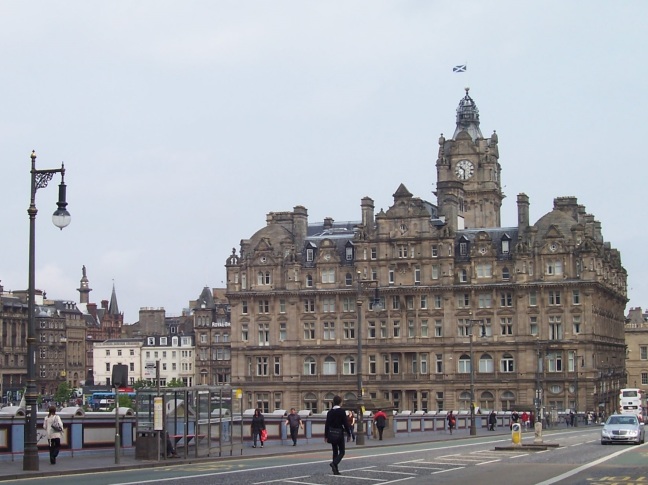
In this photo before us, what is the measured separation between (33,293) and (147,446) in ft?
25.1

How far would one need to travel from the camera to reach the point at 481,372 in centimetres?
12450

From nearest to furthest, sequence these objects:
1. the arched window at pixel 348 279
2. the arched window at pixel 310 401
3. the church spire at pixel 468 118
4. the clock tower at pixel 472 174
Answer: the arched window at pixel 348 279 < the arched window at pixel 310 401 < the clock tower at pixel 472 174 < the church spire at pixel 468 118

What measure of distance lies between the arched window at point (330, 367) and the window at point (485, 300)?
16280mm

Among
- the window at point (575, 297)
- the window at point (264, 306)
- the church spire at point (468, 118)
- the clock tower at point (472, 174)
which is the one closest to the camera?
the window at point (575, 297)

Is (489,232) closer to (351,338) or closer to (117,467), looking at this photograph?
(351,338)

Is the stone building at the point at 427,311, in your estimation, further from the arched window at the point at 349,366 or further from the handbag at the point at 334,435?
Result: the handbag at the point at 334,435

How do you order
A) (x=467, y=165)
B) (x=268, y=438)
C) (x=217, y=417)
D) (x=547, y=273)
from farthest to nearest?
(x=467, y=165), (x=547, y=273), (x=268, y=438), (x=217, y=417)

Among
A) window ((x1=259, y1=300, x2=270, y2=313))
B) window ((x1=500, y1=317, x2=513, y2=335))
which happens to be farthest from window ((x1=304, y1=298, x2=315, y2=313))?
window ((x1=500, y1=317, x2=513, y2=335))

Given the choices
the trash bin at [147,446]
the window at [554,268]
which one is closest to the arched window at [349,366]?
the window at [554,268]

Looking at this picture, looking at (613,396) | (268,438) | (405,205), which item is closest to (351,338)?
(405,205)

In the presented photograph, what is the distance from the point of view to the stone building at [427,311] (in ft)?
400

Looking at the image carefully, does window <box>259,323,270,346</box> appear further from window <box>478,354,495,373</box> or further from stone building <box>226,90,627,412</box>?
window <box>478,354,495,373</box>

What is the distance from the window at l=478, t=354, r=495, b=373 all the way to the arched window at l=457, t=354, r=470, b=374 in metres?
1.27

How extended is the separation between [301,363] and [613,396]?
32.5m
